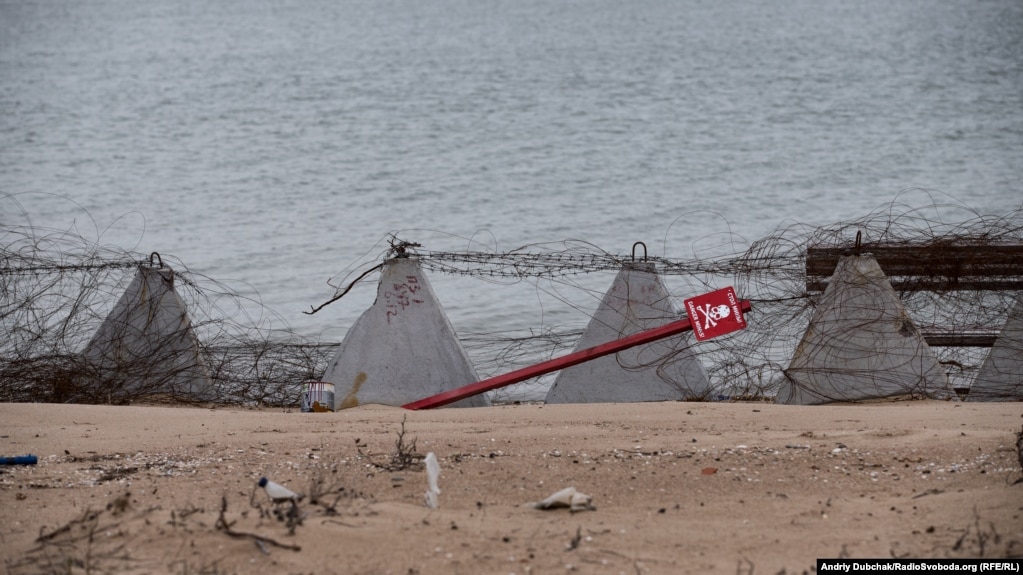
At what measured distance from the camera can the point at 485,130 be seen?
28.2 metres

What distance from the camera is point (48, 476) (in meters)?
6.21

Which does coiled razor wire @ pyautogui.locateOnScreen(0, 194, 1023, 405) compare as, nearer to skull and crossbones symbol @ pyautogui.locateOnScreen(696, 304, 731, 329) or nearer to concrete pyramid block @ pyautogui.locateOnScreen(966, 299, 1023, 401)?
concrete pyramid block @ pyautogui.locateOnScreen(966, 299, 1023, 401)

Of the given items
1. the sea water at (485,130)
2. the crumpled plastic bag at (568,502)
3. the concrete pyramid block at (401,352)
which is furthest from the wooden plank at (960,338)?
the crumpled plastic bag at (568,502)

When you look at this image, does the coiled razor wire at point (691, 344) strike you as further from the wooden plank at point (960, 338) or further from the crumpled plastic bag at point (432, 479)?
the crumpled plastic bag at point (432, 479)

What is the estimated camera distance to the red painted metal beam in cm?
824

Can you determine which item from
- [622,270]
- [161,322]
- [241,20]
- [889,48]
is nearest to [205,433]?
[161,322]

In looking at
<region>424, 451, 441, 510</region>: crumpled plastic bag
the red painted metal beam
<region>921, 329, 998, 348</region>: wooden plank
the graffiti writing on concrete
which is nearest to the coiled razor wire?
<region>921, 329, 998, 348</region>: wooden plank

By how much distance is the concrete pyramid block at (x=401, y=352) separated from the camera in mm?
8695

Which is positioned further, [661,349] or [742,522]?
[661,349]

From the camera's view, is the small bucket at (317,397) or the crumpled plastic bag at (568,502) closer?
the crumpled plastic bag at (568,502)

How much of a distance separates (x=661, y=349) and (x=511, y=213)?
12914 mm

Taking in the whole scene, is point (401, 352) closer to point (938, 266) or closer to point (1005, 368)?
point (938, 266)

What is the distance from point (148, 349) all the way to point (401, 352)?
6.22 feet

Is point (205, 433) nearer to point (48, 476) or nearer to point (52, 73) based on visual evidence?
point (48, 476)
